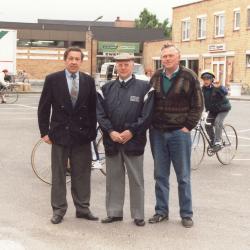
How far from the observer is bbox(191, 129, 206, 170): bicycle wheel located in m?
10.5

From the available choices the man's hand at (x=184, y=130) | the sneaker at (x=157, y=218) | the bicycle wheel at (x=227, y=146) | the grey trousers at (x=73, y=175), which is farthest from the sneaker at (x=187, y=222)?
the bicycle wheel at (x=227, y=146)

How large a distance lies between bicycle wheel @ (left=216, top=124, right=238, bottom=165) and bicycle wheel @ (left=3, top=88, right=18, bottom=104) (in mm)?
17903

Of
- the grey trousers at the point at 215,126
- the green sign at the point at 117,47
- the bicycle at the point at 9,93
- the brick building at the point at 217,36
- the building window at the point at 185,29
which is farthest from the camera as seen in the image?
the green sign at the point at 117,47

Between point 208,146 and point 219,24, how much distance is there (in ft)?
132

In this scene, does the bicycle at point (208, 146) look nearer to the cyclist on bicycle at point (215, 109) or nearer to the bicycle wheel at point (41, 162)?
the cyclist on bicycle at point (215, 109)

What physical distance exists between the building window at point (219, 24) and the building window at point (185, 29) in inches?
205

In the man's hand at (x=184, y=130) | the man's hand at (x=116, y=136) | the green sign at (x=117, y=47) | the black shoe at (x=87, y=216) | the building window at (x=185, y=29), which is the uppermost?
the building window at (x=185, y=29)

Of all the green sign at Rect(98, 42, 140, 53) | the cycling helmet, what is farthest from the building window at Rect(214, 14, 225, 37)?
the cycling helmet

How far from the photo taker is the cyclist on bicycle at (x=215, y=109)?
10711 millimetres

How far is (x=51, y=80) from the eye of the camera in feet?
22.0

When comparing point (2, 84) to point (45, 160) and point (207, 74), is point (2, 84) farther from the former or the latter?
point (45, 160)

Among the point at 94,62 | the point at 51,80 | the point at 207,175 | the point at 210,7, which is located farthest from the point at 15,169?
the point at 94,62

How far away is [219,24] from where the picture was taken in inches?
1959

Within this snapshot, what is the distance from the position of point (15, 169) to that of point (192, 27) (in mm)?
45553
